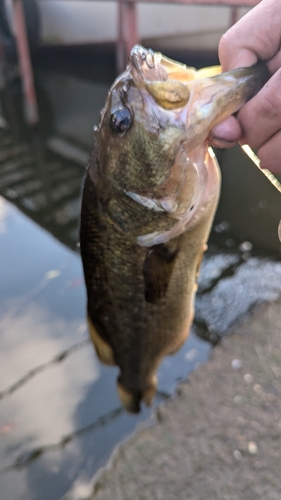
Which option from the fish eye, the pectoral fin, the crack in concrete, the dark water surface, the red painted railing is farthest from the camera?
Result: the red painted railing

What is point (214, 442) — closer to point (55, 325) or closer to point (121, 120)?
point (55, 325)

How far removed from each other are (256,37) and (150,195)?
1.91 ft

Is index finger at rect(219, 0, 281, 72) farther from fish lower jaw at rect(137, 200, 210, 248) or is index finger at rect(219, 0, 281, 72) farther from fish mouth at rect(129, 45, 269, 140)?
fish lower jaw at rect(137, 200, 210, 248)

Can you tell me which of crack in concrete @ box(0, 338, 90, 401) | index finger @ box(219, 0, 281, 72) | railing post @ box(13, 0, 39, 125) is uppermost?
index finger @ box(219, 0, 281, 72)

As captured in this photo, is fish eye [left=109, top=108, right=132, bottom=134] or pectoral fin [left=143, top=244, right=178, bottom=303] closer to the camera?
fish eye [left=109, top=108, right=132, bottom=134]

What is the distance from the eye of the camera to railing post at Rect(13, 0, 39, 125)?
267 inches

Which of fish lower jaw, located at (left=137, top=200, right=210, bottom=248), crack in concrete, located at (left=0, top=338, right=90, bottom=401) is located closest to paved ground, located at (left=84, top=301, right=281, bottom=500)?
crack in concrete, located at (left=0, top=338, right=90, bottom=401)

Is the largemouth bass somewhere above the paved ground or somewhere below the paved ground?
above

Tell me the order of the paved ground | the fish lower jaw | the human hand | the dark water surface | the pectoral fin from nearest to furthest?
the human hand
the fish lower jaw
the pectoral fin
the paved ground
the dark water surface

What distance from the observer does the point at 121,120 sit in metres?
1.29

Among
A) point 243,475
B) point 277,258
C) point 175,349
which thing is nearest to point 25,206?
point 277,258

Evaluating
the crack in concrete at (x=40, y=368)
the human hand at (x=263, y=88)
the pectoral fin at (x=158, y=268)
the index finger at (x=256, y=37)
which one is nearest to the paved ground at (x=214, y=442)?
the crack in concrete at (x=40, y=368)

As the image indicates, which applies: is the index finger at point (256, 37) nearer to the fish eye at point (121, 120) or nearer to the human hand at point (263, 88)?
the human hand at point (263, 88)

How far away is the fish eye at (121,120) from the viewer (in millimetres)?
1266
